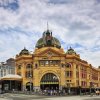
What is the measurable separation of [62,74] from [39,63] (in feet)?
31.6

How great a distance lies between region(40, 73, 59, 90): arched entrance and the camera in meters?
118

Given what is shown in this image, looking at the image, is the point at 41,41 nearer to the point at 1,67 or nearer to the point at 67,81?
the point at 67,81

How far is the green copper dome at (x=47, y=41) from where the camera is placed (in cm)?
13165

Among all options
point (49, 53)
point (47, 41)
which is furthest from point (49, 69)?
point (47, 41)

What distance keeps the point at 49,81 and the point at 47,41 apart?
2105 centimetres

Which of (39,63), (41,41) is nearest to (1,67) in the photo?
Result: (41,41)

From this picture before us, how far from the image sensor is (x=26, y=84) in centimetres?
12212

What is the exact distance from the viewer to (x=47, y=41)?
13250cm

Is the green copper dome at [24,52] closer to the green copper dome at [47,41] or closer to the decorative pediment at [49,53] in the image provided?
the green copper dome at [47,41]

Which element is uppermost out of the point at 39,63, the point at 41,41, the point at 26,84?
the point at 41,41

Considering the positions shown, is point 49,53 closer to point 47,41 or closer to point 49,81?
point 49,81

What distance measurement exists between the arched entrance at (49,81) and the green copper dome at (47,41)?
16.1m

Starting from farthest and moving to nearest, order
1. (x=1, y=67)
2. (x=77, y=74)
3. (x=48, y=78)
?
(x=1, y=67) → (x=77, y=74) → (x=48, y=78)


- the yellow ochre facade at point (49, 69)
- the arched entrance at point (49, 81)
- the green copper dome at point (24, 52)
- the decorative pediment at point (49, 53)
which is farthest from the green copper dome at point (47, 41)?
the arched entrance at point (49, 81)
